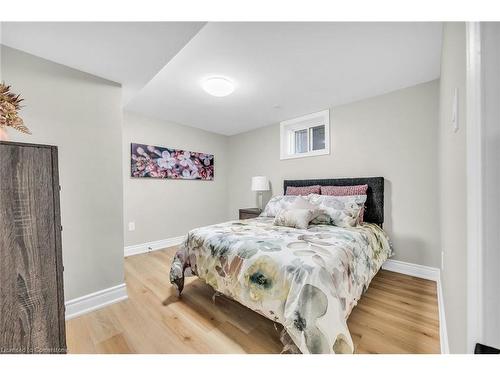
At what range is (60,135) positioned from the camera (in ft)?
5.25

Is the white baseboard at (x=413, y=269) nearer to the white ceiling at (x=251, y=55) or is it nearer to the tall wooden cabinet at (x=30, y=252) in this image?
the white ceiling at (x=251, y=55)

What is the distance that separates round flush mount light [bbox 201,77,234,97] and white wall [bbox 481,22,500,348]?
199 centimetres

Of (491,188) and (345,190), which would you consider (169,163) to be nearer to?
(345,190)

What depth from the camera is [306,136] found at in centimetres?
338

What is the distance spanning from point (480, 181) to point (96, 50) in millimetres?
2141

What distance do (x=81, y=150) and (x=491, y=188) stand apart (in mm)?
2353

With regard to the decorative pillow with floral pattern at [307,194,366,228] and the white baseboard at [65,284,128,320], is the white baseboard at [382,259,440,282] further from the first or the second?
the white baseboard at [65,284,128,320]

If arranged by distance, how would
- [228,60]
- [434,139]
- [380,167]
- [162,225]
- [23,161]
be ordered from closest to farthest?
[23,161] → [228,60] → [434,139] → [380,167] → [162,225]

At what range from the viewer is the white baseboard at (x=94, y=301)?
1.62 metres

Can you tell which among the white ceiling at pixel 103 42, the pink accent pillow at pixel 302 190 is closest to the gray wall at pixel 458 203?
the white ceiling at pixel 103 42

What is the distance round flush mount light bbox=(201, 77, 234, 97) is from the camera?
2104 millimetres

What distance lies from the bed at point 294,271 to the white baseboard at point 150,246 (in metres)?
1.58
